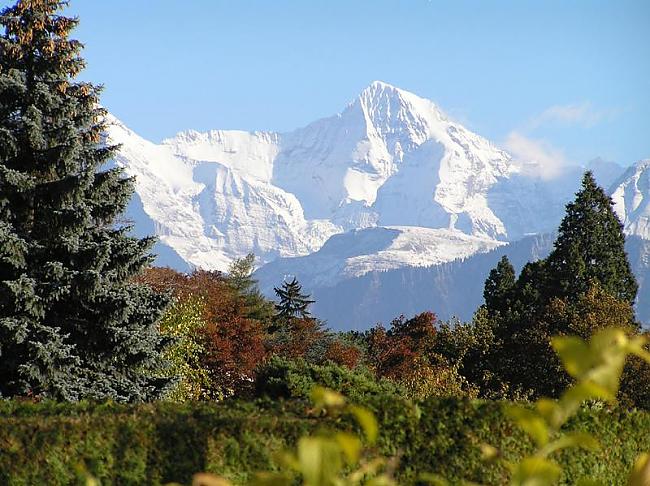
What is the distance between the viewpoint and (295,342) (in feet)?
137

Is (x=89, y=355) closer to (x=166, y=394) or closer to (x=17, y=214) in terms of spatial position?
(x=166, y=394)

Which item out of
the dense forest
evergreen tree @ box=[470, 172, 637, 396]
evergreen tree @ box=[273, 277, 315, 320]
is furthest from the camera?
evergreen tree @ box=[273, 277, 315, 320]

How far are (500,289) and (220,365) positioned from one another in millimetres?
26883

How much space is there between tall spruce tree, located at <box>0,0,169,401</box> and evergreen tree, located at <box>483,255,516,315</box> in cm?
3462

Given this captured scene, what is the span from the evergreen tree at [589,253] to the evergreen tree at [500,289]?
4.40 m

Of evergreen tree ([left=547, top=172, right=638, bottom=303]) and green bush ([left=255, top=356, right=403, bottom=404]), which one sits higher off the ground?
evergreen tree ([left=547, top=172, right=638, bottom=303])

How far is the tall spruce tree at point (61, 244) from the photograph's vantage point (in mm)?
17547

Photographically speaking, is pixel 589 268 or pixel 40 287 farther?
pixel 589 268

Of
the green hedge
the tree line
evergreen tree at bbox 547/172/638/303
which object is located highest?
evergreen tree at bbox 547/172/638/303

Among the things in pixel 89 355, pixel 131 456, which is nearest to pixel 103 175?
pixel 89 355

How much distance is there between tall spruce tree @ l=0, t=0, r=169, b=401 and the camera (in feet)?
57.6

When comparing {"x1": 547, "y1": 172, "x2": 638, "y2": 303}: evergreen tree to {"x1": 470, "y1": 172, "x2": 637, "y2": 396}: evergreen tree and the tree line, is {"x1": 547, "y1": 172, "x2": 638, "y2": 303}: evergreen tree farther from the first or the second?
the tree line

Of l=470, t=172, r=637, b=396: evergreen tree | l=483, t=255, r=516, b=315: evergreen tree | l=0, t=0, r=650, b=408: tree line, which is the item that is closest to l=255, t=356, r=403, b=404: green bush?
l=0, t=0, r=650, b=408: tree line

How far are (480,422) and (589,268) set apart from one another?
40.6 metres
